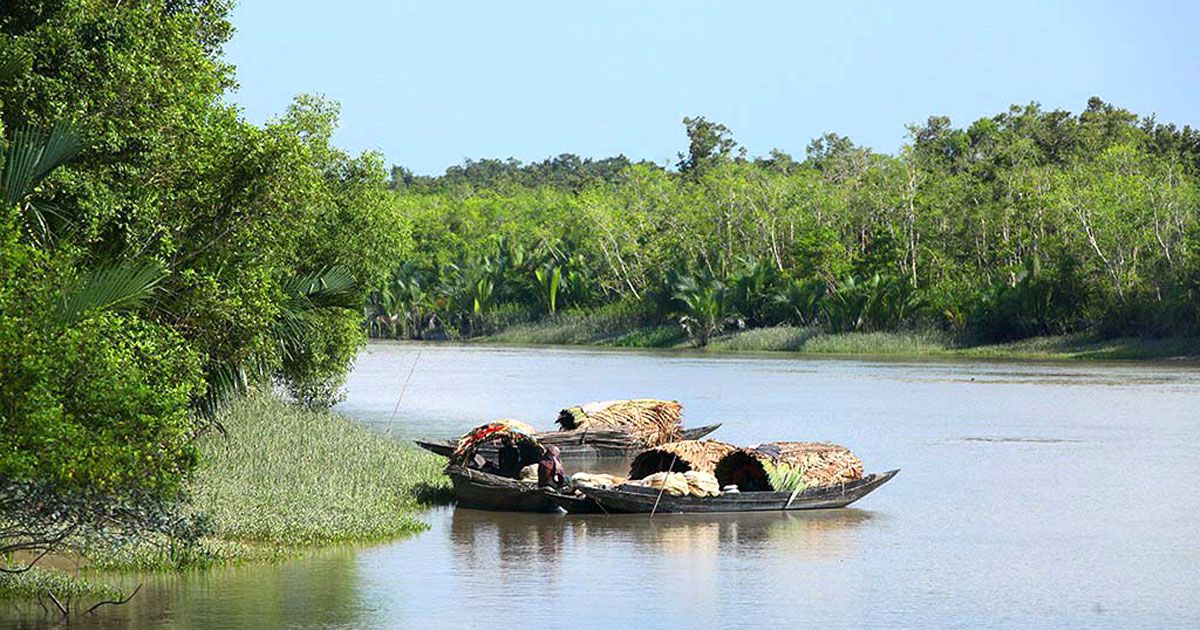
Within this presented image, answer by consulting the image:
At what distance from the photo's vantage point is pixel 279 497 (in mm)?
19094

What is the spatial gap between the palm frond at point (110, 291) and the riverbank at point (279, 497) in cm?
243

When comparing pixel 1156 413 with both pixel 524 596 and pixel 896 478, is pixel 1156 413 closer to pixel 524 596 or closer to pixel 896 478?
pixel 896 478

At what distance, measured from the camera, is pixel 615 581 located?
1698 centimetres

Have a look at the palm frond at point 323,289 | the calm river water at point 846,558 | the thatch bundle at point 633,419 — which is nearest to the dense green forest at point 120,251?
the calm river water at point 846,558

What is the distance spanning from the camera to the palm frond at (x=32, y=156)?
1323 cm

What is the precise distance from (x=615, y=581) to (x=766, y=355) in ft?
165

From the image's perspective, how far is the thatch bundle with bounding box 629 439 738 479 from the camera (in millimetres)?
21844

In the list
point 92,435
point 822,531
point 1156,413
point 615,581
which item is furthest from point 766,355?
point 92,435

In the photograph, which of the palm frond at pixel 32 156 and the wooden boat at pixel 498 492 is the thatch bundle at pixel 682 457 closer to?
the wooden boat at pixel 498 492

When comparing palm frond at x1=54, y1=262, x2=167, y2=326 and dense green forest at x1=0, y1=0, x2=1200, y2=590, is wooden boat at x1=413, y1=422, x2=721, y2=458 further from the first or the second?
palm frond at x1=54, y1=262, x2=167, y2=326

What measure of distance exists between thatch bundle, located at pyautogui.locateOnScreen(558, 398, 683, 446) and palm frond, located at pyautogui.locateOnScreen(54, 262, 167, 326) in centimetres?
1456

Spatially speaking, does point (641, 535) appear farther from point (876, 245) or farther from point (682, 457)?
point (876, 245)

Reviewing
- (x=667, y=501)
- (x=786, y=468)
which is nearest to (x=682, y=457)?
(x=667, y=501)

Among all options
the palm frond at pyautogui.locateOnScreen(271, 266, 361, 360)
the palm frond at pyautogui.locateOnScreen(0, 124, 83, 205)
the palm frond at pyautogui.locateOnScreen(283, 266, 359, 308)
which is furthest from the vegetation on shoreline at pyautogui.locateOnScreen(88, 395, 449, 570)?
the palm frond at pyautogui.locateOnScreen(0, 124, 83, 205)
